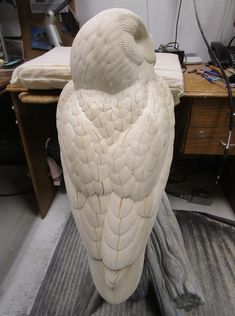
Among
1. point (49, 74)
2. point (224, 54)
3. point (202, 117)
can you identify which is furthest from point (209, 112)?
point (49, 74)

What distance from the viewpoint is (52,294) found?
0.89 m

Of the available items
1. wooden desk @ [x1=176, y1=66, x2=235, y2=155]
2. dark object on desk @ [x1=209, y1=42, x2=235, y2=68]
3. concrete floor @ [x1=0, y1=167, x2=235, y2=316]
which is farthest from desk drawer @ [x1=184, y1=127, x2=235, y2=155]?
concrete floor @ [x1=0, y1=167, x2=235, y2=316]

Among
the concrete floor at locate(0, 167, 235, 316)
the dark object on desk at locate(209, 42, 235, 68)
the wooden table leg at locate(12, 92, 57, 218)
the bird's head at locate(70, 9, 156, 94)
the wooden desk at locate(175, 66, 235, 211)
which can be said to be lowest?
the concrete floor at locate(0, 167, 235, 316)

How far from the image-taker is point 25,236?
1.17 meters

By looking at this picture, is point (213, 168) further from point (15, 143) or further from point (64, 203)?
point (15, 143)

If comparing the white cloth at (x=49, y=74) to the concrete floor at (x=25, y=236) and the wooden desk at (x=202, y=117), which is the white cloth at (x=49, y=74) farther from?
the concrete floor at (x=25, y=236)

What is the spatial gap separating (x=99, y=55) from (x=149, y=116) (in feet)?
0.44

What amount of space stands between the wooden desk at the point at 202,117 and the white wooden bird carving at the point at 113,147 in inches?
16.0

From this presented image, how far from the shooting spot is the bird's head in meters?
0.42

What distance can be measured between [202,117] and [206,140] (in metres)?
0.09

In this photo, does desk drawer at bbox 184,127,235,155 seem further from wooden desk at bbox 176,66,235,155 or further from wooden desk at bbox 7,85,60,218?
wooden desk at bbox 7,85,60,218

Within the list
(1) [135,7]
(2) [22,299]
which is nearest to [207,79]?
(1) [135,7]

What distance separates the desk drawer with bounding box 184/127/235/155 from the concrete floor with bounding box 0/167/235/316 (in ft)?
1.55

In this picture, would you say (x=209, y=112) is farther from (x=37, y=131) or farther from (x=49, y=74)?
(x=37, y=131)
